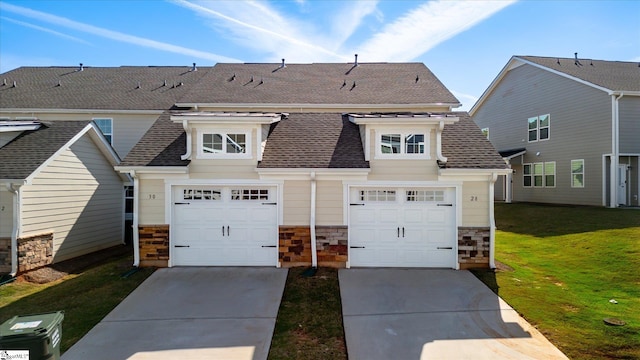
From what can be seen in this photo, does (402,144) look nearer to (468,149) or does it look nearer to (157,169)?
(468,149)

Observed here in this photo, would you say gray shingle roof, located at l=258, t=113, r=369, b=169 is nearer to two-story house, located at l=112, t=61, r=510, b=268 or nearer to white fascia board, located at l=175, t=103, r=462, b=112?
two-story house, located at l=112, t=61, r=510, b=268

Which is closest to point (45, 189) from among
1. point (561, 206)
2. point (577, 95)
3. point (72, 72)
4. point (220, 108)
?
point (220, 108)

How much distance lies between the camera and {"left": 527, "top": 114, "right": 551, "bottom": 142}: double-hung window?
19.5m

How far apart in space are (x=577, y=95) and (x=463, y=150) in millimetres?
13100

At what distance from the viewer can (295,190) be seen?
29.9 feet

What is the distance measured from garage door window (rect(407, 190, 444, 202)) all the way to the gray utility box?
7.81 m

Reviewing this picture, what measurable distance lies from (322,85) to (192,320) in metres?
11.0

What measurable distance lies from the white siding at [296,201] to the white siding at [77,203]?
687 cm

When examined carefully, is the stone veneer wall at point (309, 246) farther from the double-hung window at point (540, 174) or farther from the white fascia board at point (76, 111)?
the double-hung window at point (540, 174)

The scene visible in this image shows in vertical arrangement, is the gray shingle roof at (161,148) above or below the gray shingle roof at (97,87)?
below

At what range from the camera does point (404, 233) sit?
29.7ft

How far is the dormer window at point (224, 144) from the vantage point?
916cm

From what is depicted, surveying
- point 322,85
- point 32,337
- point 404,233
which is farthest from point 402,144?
point 32,337

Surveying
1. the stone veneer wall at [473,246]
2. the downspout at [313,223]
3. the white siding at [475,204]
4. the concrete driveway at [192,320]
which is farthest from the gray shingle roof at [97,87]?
the stone veneer wall at [473,246]
